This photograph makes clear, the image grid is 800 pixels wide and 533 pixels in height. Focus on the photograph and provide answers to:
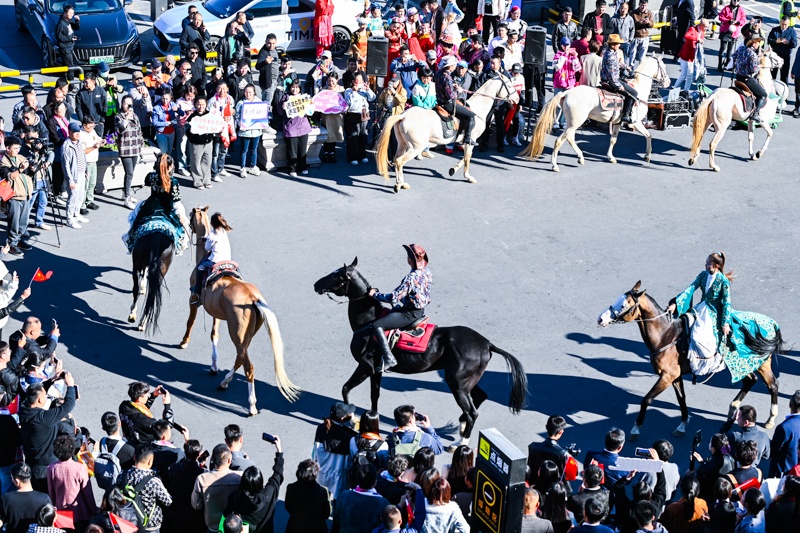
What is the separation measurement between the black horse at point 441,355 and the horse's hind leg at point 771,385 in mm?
2762

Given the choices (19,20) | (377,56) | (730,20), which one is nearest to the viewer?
(377,56)

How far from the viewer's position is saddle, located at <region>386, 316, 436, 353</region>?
1244 cm

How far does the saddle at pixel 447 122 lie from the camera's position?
742 inches

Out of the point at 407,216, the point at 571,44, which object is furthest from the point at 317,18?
the point at 407,216

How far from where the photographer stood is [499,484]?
8523 millimetres

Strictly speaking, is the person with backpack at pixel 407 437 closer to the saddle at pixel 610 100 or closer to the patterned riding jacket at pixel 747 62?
the saddle at pixel 610 100

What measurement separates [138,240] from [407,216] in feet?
15.9

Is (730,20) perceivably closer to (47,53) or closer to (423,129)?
(423,129)

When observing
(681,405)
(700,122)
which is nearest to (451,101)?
(700,122)

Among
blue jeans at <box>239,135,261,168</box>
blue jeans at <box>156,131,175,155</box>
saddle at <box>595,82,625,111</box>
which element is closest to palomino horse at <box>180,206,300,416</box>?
blue jeans at <box>156,131,175,155</box>

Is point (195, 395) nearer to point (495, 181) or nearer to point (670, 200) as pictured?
point (495, 181)

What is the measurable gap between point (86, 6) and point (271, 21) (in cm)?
366

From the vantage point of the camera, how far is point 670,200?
1894cm

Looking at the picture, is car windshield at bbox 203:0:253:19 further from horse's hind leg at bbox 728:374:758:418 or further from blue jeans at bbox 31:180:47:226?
horse's hind leg at bbox 728:374:758:418
